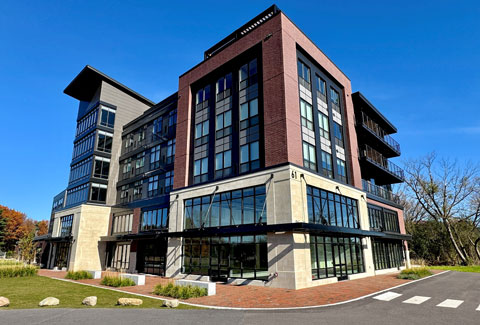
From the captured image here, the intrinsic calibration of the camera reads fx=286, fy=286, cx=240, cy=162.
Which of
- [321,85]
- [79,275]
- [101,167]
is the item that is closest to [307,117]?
[321,85]

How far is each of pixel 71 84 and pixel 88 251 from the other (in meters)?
24.5

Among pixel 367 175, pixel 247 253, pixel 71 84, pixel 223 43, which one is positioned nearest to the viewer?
pixel 247 253

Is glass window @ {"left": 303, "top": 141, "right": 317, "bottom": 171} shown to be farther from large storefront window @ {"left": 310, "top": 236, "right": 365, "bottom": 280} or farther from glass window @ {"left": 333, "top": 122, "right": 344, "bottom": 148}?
large storefront window @ {"left": 310, "top": 236, "right": 365, "bottom": 280}

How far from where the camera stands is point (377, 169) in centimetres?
3256

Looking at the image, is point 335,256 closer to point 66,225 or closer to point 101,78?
point 66,225

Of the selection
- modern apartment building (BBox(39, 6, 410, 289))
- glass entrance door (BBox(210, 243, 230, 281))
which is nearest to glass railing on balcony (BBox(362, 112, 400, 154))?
modern apartment building (BBox(39, 6, 410, 289))

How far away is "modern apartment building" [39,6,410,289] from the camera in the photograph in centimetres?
1961

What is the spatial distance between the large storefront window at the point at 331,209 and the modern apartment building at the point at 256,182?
0.48 ft

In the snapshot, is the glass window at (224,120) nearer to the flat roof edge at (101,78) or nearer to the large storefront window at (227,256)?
the large storefront window at (227,256)

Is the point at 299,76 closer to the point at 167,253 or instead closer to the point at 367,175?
the point at 367,175

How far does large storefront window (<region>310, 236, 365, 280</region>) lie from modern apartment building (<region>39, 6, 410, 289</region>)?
128mm

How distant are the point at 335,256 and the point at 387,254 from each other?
12.3 meters

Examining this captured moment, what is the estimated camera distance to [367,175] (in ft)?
110

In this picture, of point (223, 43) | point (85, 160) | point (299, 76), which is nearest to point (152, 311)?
point (299, 76)
